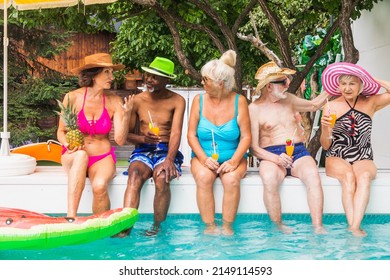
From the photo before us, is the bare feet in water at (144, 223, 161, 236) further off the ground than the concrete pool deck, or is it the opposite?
the concrete pool deck

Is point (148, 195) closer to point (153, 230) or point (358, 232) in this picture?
point (153, 230)

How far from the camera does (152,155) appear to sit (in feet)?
17.1

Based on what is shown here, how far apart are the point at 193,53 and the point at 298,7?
295 cm

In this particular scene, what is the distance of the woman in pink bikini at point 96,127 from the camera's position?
192 inches

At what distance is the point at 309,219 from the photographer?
5223mm

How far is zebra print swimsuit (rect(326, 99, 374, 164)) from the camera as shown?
17.3ft

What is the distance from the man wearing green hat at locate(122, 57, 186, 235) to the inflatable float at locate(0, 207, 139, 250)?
568 millimetres

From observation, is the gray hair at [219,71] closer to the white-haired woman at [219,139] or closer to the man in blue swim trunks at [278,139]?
the white-haired woman at [219,139]

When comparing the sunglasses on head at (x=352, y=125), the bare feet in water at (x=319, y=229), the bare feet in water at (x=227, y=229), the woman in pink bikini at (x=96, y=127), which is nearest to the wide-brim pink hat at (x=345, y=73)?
the sunglasses on head at (x=352, y=125)

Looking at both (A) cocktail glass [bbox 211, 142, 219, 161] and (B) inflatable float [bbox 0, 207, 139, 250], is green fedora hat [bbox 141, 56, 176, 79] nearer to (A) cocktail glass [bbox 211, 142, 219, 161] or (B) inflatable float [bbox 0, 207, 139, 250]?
(A) cocktail glass [bbox 211, 142, 219, 161]

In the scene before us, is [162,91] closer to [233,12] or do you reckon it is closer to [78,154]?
[78,154]

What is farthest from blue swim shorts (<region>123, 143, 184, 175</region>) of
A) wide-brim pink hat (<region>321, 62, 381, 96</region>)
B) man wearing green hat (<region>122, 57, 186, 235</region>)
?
wide-brim pink hat (<region>321, 62, 381, 96</region>)

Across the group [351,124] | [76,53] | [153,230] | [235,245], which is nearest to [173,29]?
[351,124]

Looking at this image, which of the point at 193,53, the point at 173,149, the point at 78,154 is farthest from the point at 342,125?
the point at 193,53
